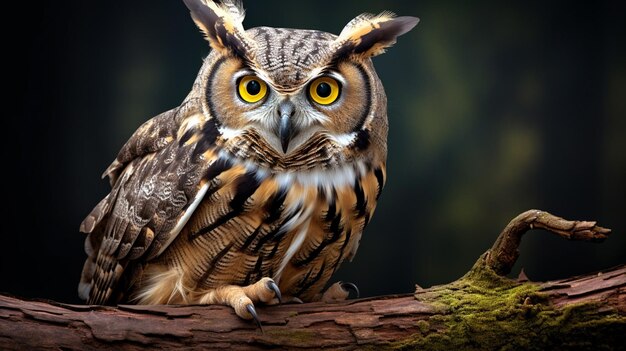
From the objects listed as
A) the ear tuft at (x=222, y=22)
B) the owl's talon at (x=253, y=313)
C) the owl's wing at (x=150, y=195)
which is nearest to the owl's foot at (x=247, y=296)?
the owl's talon at (x=253, y=313)

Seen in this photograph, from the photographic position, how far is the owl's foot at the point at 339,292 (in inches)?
77.0

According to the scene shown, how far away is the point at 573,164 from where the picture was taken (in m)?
2.46

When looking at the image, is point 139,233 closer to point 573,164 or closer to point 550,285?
point 550,285

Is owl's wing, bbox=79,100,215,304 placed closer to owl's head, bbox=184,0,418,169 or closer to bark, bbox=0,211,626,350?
owl's head, bbox=184,0,418,169

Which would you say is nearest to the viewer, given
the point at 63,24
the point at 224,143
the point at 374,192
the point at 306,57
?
the point at 306,57

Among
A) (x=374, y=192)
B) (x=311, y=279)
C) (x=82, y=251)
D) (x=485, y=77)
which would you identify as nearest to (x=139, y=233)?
(x=311, y=279)

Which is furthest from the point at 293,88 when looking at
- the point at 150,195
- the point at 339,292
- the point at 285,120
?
the point at 339,292

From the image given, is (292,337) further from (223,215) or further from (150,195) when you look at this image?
(150,195)

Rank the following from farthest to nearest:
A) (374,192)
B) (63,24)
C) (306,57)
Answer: (63,24), (374,192), (306,57)

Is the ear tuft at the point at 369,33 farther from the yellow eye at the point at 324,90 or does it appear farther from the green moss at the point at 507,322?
the green moss at the point at 507,322

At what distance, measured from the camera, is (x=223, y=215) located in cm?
163

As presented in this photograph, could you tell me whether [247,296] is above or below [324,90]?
below

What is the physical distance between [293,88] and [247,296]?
0.47 meters

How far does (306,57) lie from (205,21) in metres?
0.29
